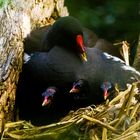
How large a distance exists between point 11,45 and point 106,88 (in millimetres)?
614

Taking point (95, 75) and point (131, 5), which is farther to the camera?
point (131, 5)

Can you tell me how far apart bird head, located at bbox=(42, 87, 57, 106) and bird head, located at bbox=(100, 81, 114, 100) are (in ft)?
0.95

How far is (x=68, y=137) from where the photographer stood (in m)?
4.26

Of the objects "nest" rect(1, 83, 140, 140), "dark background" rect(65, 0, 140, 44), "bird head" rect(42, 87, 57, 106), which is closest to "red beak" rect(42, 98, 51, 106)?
"bird head" rect(42, 87, 57, 106)

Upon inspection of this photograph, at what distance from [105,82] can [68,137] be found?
513 mm

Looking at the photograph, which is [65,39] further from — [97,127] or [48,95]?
[97,127]

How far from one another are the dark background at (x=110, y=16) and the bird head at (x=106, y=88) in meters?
1.20

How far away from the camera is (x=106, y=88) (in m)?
4.57

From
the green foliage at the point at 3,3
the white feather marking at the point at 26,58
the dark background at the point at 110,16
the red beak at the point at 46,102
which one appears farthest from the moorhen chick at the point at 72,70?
the dark background at the point at 110,16

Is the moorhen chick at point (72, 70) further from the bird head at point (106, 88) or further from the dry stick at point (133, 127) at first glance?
the dry stick at point (133, 127)

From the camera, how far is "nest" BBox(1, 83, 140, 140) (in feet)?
13.9

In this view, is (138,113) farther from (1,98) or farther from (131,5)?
(131,5)

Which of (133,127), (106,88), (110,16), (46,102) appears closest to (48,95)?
(46,102)

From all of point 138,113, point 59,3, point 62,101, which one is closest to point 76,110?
point 62,101
